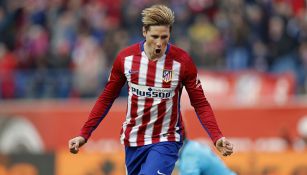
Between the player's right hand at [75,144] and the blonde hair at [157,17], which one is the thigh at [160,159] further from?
the blonde hair at [157,17]

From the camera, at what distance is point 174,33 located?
16.5m

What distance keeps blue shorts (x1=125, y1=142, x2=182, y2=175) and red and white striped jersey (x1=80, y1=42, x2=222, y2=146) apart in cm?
6

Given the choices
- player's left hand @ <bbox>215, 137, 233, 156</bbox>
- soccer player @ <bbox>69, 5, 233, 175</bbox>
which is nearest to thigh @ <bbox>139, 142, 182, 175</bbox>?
soccer player @ <bbox>69, 5, 233, 175</bbox>

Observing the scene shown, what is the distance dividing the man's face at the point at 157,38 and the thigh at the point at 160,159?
80 cm

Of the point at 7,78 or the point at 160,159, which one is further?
the point at 7,78

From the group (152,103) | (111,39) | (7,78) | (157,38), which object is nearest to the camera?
(157,38)

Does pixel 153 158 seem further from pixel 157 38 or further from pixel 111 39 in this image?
pixel 111 39

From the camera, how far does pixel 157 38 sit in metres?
7.31

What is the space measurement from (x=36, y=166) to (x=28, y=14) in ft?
19.3

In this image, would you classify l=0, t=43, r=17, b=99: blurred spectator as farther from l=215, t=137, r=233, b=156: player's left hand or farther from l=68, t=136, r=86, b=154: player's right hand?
l=215, t=137, r=233, b=156: player's left hand

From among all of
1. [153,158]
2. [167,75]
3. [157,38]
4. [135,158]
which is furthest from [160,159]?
[157,38]

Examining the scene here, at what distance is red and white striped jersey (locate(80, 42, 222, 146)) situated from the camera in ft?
24.7

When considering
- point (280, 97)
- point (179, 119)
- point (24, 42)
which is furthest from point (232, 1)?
point (179, 119)

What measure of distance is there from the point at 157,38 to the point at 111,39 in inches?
368
